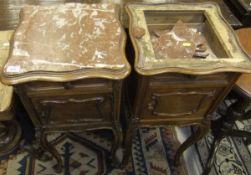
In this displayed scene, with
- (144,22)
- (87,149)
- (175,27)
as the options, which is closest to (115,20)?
(144,22)

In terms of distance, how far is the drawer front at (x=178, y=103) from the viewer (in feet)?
2.92

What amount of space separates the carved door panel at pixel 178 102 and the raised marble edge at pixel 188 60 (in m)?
0.12

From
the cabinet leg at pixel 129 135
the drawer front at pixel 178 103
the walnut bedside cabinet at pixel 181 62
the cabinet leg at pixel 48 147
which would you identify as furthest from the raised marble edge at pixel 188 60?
the cabinet leg at pixel 48 147

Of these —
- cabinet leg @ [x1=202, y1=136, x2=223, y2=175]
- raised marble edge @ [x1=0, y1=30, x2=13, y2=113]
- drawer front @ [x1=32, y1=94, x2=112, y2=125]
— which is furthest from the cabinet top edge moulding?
cabinet leg @ [x1=202, y1=136, x2=223, y2=175]

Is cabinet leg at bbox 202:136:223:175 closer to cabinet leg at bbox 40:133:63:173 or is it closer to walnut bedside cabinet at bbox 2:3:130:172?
walnut bedside cabinet at bbox 2:3:130:172

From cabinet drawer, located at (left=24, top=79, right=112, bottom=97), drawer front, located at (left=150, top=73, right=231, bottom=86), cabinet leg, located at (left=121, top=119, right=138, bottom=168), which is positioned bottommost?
cabinet leg, located at (left=121, top=119, right=138, bottom=168)

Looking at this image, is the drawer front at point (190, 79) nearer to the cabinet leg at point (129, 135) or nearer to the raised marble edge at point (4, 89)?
the cabinet leg at point (129, 135)

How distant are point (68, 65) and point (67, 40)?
0.12 meters

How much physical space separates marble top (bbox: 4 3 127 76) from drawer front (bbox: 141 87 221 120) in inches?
8.4

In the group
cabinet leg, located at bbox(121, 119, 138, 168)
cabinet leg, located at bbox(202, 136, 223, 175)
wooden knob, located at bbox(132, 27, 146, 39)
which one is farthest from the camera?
cabinet leg, located at bbox(202, 136, 223, 175)

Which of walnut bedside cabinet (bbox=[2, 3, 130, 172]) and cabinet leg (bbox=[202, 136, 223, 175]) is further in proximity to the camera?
cabinet leg (bbox=[202, 136, 223, 175])

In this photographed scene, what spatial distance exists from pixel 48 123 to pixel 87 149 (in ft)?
1.88

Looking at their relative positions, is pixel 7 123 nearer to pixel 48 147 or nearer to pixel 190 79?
pixel 48 147

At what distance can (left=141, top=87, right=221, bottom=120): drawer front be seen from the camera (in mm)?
890
